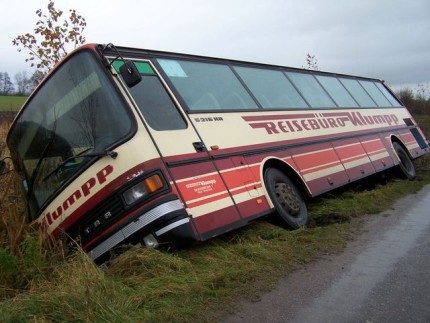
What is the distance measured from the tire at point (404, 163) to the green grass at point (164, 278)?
18.4 ft

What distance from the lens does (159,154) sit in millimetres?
4730

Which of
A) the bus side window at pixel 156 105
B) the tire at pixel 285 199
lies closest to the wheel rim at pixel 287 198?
the tire at pixel 285 199

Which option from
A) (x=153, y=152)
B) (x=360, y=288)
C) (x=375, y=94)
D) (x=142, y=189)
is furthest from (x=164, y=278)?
(x=375, y=94)

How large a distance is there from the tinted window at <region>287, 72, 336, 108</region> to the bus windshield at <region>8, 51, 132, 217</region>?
4.61 m

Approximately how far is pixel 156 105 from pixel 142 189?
3.50 feet

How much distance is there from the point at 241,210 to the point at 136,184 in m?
1.31

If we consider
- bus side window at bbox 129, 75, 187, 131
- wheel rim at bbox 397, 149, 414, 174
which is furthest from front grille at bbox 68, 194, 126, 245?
wheel rim at bbox 397, 149, 414, 174

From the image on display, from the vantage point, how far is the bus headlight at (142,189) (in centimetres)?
457

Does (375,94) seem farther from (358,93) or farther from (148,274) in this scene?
(148,274)

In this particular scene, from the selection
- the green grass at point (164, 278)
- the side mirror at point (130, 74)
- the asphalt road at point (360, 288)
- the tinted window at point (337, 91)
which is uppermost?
the side mirror at point (130, 74)

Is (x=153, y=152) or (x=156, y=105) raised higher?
(x=156, y=105)

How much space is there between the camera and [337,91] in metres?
10.1

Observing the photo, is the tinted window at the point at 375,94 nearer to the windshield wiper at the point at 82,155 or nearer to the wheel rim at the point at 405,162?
the wheel rim at the point at 405,162

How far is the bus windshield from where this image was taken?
15.9 feet
